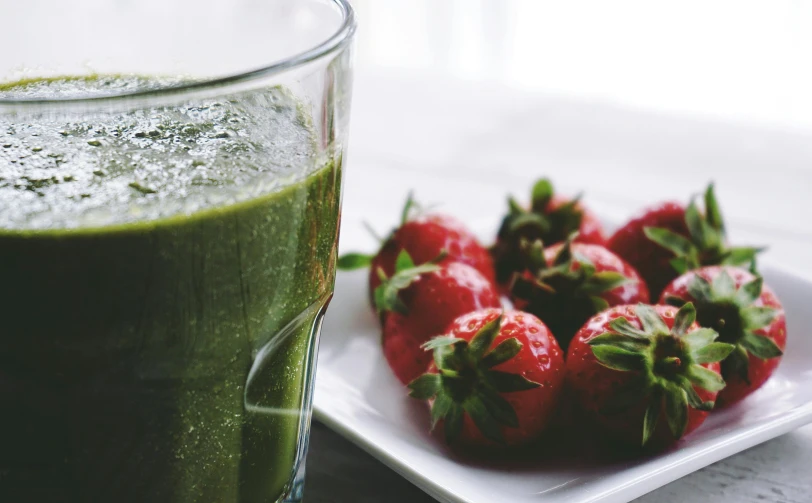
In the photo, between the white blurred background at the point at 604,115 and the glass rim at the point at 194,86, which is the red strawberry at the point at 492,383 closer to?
the glass rim at the point at 194,86

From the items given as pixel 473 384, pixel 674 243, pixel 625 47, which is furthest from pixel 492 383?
pixel 625 47

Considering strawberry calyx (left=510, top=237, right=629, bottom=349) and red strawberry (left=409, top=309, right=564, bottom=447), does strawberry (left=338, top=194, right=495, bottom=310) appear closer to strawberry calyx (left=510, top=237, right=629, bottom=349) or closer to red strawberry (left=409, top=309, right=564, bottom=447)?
strawberry calyx (left=510, top=237, right=629, bottom=349)

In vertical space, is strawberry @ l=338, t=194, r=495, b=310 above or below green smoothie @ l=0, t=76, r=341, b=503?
below

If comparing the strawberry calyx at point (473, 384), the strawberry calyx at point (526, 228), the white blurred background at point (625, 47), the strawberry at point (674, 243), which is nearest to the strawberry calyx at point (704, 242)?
the strawberry at point (674, 243)

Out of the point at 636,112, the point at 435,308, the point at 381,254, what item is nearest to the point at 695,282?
the point at 435,308

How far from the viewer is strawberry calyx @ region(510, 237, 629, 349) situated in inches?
40.8

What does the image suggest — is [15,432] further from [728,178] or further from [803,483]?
[728,178]

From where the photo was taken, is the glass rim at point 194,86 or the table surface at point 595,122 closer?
the glass rim at point 194,86

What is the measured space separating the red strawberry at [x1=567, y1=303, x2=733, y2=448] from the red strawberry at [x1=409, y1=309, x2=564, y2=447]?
0.04 meters

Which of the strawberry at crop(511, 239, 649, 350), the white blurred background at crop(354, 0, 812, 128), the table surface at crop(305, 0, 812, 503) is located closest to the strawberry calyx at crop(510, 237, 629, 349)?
the strawberry at crop(511, 239, 649, 350)

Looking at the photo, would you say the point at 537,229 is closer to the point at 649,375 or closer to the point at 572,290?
the point at 572,290

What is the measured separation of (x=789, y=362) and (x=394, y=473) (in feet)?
1.60

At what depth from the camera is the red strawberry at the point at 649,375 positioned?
2.83 ft

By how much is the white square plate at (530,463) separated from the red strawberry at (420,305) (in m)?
0.04
